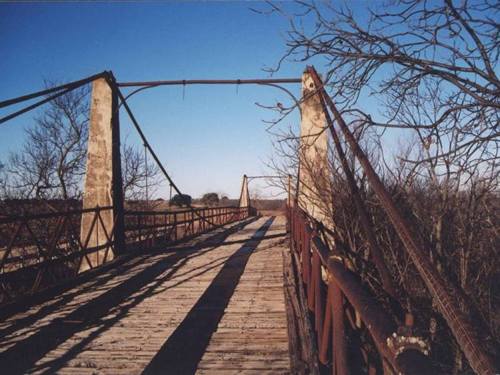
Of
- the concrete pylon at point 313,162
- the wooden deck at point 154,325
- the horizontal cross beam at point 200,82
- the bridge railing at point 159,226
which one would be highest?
the horizontal cross beam at point 200,82

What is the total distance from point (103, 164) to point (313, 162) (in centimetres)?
411

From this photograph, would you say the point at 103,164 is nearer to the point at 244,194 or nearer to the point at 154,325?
the point at 154,325

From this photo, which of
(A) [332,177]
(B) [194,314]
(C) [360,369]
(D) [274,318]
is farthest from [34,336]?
(A) [332,177]

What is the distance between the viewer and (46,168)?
19891mm

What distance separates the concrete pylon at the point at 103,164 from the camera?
6.99 metres

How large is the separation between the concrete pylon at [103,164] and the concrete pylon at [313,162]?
145 inches

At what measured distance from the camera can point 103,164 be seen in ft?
23.0

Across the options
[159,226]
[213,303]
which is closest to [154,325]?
[213,303]

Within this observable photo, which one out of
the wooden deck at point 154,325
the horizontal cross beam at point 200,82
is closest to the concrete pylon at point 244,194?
the horizontal cross beam at point 200,82

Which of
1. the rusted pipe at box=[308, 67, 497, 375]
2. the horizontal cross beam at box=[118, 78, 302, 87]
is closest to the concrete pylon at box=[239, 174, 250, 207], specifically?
the horizontal cross beam at box=[118, 78, 302, 87]

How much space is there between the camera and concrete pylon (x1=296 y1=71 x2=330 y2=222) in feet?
20.5

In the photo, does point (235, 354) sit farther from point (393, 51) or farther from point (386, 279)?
point (393, 51)

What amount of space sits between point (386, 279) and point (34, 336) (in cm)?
341

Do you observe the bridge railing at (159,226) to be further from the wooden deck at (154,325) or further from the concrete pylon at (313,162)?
the concrete pylon at (313,162)
